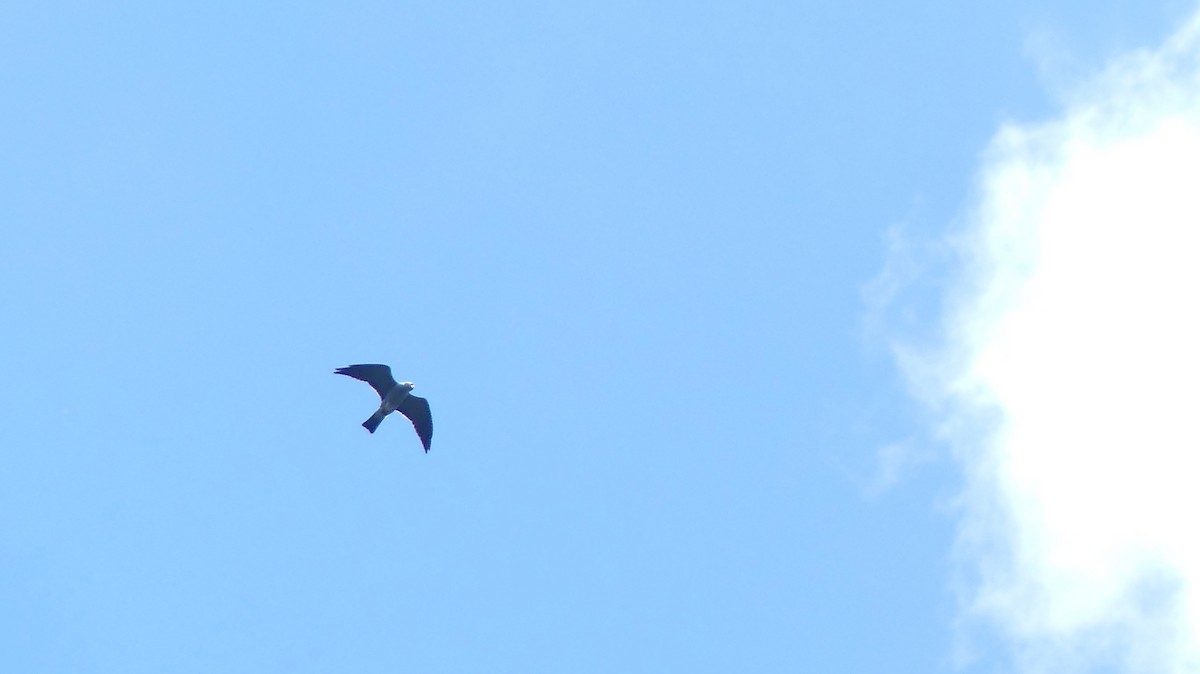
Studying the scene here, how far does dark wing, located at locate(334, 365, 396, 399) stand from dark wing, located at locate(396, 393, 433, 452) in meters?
0.86

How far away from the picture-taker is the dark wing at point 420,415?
79688mm

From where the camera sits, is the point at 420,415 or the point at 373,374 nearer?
the point at 373,374

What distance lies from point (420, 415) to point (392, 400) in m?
1.31

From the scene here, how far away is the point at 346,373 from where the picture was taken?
78.4m

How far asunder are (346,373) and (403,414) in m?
2.66

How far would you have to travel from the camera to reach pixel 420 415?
263 feet

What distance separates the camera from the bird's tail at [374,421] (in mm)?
78875

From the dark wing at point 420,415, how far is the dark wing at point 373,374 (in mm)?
862

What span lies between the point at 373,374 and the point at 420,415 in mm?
2374

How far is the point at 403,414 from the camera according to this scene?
79.9 metres

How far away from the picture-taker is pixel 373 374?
3098 inches

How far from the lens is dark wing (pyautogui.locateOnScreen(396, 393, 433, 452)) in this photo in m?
79.7

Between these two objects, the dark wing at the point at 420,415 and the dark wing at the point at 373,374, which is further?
the dark wing at the point at 420,415

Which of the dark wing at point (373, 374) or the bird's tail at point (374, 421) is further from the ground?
the dark wing at point (373, 374)
